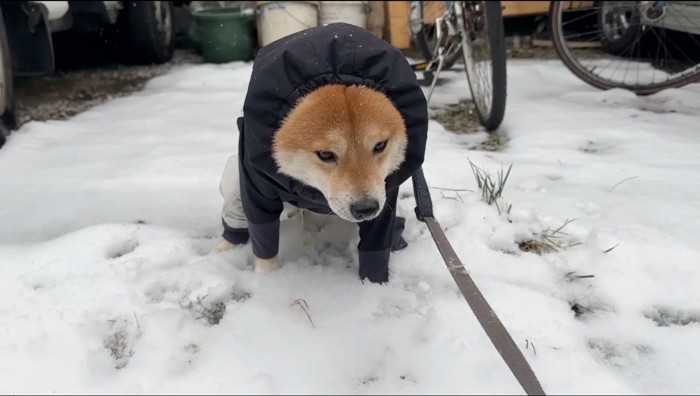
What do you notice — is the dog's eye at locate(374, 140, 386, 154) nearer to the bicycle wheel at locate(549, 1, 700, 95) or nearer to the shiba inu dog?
the shiba inu dog

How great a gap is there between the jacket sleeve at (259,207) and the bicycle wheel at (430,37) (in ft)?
7.33

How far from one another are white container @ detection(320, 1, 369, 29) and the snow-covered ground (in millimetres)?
2608

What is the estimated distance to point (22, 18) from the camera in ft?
10.2

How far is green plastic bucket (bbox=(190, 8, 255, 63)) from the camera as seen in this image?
489 cm

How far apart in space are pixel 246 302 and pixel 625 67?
346cm

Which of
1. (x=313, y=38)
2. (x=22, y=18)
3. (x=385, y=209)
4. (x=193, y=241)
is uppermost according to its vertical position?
(x=22, y=18)

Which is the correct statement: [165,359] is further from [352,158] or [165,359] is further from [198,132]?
[198,132]

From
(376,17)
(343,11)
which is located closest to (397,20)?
(376,17)

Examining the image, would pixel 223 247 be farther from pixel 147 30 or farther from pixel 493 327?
pixel 147 30

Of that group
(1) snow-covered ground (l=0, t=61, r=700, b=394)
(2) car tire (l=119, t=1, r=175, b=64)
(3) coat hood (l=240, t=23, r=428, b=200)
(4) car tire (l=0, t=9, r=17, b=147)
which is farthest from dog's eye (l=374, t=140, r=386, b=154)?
(2) car tire (l=119, t=1, r=175, b=64)

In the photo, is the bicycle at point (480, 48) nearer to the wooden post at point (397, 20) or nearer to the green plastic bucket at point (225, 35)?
the wooden post at point (397, 20)

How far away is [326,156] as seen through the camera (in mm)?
1541

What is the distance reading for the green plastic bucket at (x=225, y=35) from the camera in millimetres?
4891

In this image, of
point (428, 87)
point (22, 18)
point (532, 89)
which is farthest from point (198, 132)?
point (532, 89)
